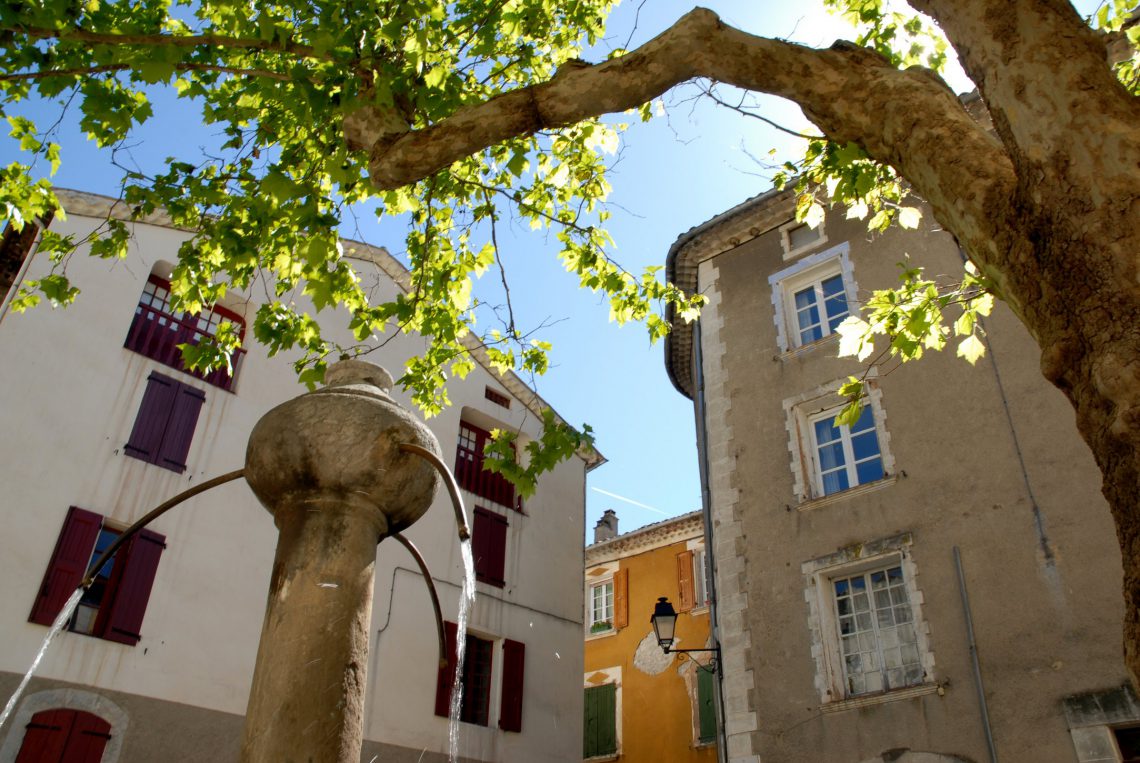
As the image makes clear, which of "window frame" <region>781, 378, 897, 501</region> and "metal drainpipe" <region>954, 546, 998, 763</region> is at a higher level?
"window frame" <region>781, 378, 897, 501</region>

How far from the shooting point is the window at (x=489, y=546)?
17422mm

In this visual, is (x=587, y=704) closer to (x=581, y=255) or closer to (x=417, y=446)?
(x=581, y=255)

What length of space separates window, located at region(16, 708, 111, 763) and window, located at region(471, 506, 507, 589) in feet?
24.1

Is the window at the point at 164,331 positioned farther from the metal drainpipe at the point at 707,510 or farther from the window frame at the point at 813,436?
the window frame at the point at 813,436

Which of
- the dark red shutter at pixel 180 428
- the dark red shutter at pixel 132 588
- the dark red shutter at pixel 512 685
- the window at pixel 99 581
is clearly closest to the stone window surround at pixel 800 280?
the dark red shutter at pixel 512 685

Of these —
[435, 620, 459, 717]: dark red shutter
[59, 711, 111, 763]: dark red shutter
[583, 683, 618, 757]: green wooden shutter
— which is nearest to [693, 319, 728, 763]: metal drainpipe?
[435, 620, 459, 717]: dark red shutter

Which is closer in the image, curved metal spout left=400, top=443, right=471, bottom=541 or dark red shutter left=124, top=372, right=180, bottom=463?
curved metal spout left=400, top=443, right=471, bottom=541

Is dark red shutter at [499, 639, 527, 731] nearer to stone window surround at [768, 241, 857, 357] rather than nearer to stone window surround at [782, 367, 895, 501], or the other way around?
stone window surround at [782, 367, 895, 501]

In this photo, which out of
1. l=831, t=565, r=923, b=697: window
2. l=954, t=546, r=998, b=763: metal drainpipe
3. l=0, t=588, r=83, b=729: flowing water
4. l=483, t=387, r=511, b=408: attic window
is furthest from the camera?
l=483, t=387, r=511, b=408: attic window

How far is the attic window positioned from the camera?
793 inches

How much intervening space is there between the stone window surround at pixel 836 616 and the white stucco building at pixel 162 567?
16.3 feet

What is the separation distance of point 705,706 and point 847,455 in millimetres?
10243

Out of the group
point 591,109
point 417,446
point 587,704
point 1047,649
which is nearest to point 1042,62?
point 591,109

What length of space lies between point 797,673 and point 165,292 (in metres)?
11.8
